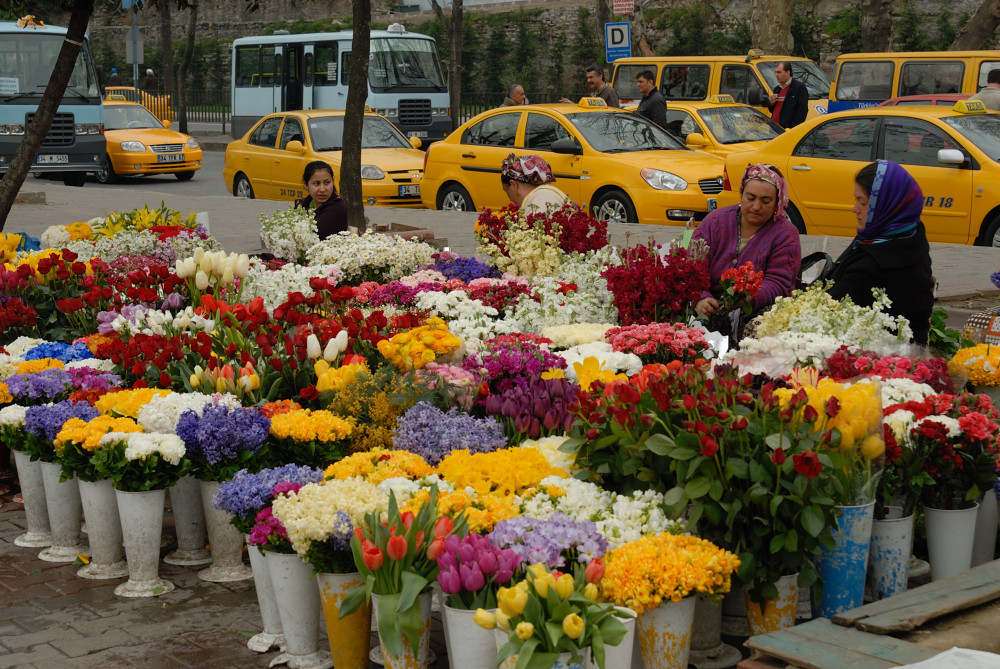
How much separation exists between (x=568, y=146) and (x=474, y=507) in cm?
923

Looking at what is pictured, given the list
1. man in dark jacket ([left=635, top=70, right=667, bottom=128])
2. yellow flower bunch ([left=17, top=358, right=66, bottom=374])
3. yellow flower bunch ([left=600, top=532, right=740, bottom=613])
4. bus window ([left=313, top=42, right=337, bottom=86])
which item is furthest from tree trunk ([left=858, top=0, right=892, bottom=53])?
yellow flower bunch ([left=600, top=532, right=740, bottom=613])

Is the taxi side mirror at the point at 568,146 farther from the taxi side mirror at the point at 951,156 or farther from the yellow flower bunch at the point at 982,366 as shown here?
the yellow flower bunch at the point at 982,366

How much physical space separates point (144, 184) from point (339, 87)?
14.5 feet

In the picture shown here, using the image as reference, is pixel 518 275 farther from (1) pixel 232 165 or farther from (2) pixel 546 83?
(2) pixel 546 83

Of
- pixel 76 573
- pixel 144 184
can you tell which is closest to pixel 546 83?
pixel 144 184

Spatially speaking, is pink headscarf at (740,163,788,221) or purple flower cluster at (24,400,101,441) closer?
purple flower cluster at (24,400,101,441)

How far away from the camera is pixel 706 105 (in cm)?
1555

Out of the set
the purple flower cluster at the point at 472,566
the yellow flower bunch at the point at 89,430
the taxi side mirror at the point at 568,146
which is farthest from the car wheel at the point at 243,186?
the purple flower cluster at the point at 472,566

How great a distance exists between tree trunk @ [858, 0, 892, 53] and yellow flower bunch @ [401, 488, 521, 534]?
2417cm

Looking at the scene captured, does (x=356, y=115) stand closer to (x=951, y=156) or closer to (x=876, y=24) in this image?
(x=951, y=156)

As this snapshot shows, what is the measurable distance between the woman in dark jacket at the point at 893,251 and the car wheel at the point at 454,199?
27.9 feet

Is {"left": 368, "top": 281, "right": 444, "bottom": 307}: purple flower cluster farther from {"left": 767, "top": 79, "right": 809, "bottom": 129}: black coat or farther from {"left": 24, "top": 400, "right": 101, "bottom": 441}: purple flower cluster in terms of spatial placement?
{"left": 767, "top": 79, "right": 809, "bottom": 129}: black coat

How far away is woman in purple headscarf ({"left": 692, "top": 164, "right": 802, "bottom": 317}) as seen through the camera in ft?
19.9

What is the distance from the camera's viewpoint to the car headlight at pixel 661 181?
12141 mm
